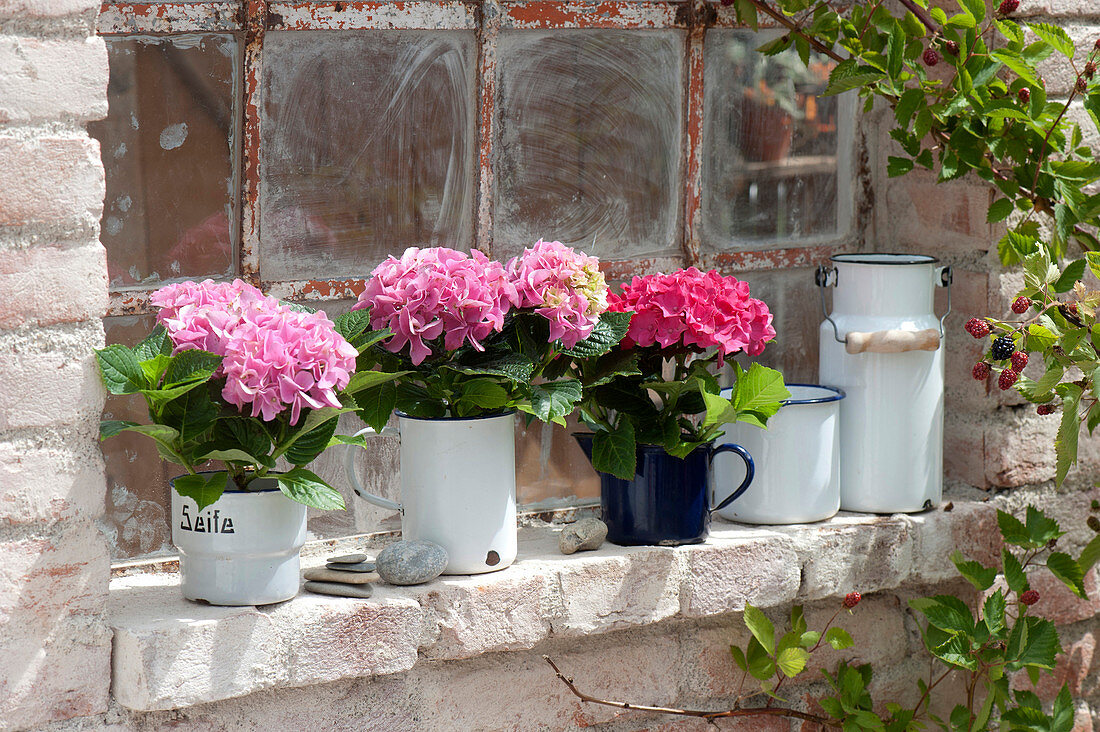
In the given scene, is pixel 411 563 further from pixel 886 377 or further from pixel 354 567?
pixel 886 377

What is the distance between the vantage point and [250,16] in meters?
1.29

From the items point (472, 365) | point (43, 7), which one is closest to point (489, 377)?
point (472, 365)

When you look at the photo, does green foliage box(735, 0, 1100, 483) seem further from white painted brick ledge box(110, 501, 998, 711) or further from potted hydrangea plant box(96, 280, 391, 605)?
potted hydrangea plant box(96, 280, 391, 605)

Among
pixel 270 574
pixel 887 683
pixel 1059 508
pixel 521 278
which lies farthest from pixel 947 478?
pixel 270 574

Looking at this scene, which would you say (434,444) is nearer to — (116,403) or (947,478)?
(116,403)

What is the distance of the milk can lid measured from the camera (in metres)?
1.53

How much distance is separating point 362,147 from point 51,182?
41 cm

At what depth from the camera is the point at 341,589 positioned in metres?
1.23

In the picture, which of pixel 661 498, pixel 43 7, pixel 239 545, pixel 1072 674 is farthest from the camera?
pixel 1072 674

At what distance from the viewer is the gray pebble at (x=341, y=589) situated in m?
1.23

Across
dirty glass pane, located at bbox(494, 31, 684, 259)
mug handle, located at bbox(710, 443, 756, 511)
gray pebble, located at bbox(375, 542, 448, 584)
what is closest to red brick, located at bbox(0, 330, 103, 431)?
gray pebble, located at bbox(375, 542, 448, 584)

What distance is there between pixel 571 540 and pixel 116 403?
21.6 inches

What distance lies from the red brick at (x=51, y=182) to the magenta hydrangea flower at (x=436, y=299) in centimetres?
29

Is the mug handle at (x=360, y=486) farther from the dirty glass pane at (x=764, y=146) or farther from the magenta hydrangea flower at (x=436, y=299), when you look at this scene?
the dirty glass pane at (x=764, y=146)
